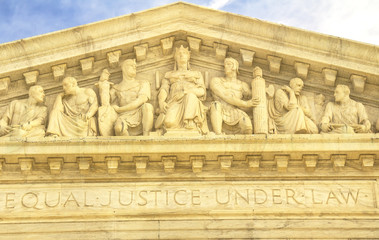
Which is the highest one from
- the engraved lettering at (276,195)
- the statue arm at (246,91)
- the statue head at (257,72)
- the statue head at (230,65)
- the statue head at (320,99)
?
the statue head at (230,65)

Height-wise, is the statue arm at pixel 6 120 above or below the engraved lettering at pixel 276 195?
above

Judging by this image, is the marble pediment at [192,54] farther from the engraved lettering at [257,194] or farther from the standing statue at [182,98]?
the engraved lettering at [257,194]

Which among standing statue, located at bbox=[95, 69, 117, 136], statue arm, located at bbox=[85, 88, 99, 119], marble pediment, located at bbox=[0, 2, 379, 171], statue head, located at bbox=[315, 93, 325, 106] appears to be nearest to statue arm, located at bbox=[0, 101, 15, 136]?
marble pediment, located at bbox=[0, 2, 379, 171]

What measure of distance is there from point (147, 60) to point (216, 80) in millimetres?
1519

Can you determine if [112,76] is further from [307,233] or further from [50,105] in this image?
[307,233]

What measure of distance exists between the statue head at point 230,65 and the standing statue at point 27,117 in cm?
365

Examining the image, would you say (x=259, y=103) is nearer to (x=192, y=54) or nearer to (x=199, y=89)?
(x=199, y=89)

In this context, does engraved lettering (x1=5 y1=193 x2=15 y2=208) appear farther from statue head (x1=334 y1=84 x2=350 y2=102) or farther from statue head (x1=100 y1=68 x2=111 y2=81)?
statue head (x1=334 y1=84 x2=350 y2=102)

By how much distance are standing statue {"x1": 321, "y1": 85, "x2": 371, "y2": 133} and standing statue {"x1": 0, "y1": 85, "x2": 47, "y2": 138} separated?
5.43 metres

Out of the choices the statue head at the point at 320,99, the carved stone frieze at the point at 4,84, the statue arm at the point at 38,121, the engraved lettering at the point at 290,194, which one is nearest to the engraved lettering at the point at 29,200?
the statue arm at the point at 38,121

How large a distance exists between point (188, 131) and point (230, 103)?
1.17m

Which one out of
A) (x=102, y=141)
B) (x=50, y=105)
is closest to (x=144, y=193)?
(x=102, y=141)

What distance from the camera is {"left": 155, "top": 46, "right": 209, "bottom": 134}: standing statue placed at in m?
19.0

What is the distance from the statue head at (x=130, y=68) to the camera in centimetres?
1989
